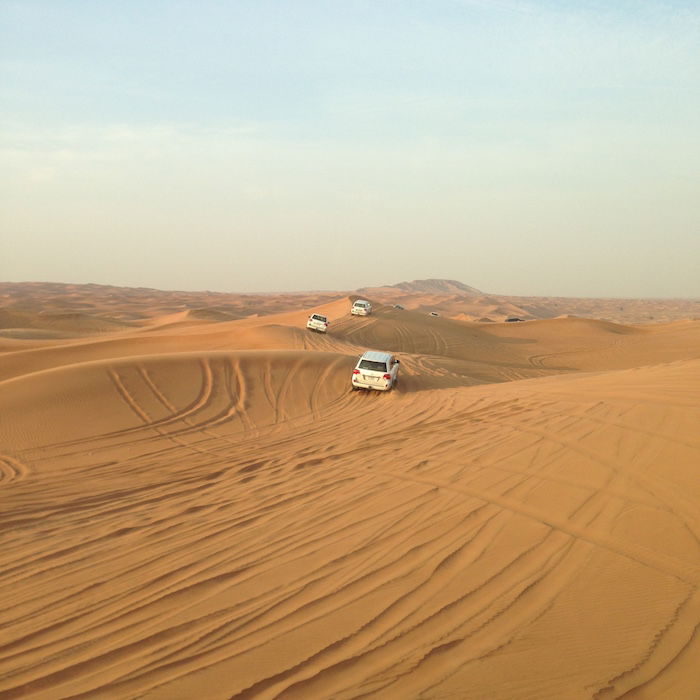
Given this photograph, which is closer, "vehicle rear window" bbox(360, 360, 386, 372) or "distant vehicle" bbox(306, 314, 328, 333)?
"vehicle rear window" bbox(360, 360, 386, 372)

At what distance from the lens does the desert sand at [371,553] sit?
12.8 feet

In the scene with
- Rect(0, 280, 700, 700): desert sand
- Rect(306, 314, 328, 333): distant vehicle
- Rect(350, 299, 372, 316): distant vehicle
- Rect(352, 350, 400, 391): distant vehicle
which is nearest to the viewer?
Rect(0, 280, 700, 700): desert sand

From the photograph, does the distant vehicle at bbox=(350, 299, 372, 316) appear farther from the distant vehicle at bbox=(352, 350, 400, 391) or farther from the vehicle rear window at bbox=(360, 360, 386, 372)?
the vehicle rear window at bbox=(360, 360, 386, 372)

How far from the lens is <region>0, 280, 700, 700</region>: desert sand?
154 inches

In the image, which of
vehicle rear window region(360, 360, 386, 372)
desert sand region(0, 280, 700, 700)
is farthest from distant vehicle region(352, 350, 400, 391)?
desert sand region(0, 280, 700, 700)

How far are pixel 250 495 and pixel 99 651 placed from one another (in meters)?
3.76

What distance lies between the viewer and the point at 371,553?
5.60 metres

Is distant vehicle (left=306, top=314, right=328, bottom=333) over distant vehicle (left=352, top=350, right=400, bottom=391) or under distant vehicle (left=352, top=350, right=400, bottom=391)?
over

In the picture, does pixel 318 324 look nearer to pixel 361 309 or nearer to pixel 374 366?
pixel 361 309

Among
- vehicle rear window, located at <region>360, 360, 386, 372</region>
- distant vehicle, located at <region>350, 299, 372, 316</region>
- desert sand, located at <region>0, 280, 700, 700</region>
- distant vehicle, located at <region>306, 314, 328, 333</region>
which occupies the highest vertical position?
distant vehicle, located at <region>350, 299, 372, 316</region>

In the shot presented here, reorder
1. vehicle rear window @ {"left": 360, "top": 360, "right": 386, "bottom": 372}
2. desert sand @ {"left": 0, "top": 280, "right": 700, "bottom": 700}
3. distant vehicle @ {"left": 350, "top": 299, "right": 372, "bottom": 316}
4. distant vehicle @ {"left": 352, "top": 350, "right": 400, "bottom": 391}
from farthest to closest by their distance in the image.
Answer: distant vehicle @ {"left": 350, "top": 299, "right": 372, "bottom": 316} → vehicle rear window @ {"left": 360, "top": 360, "right": 386, "bottom": 372} → distant vehicle @ {"left": 352, "top": 350, "right": 400, "bottom": 391} → desert sand @ {"left": 0, "top": 280, "right": 700, "bottom": 700}

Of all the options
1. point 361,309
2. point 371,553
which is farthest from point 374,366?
point 361,309

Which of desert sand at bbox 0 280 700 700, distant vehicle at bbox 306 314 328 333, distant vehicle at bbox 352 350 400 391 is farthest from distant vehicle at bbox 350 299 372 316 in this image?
desert sand at bbox 0 280 700 700

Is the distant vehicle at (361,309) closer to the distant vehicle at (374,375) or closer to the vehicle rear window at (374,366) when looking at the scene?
the distant vehicle at (374,375)
